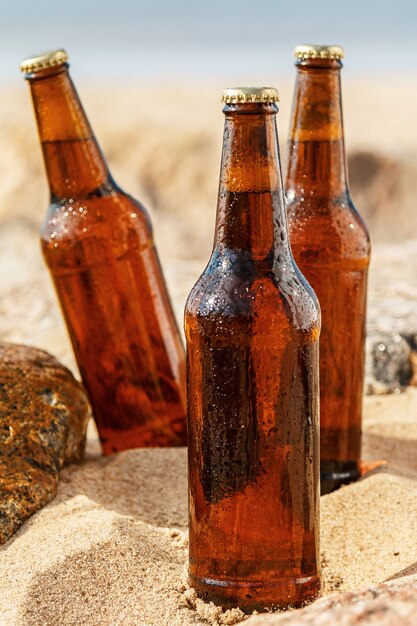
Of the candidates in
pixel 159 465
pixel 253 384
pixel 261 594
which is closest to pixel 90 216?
pixel 159 465

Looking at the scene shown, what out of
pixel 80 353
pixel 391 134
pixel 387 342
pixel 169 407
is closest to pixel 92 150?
pixel 80 353

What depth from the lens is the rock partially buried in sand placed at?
2.76 meters

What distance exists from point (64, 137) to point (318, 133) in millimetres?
815

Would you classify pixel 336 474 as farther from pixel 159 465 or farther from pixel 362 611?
pixel 362 611

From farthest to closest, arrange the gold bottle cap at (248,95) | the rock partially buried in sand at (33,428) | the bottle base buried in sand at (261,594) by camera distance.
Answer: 1. the rock partially buried in sand at (33,428)
2. the bottle base buried in sand at (261,594)
3. the gold bottle cap at (248,95)

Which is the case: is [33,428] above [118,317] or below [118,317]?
below

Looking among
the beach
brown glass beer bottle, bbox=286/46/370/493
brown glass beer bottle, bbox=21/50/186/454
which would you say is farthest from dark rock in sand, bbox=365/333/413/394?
brown glass beer bottle, bbox=286/46/370/493

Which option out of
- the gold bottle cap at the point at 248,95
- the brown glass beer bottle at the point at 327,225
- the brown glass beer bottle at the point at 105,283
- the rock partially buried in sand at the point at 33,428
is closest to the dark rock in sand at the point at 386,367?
the brown glass beer bottle at the point at 105,283

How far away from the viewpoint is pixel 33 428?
2955 millimetres

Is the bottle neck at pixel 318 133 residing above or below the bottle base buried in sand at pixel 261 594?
above

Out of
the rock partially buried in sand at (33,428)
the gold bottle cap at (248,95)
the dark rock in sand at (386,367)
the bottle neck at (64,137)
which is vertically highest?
the gold bottle cap at (248,95)

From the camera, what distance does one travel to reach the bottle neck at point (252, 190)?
227 centimetres

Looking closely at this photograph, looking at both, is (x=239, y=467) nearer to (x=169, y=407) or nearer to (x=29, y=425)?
(x=29, y=425)

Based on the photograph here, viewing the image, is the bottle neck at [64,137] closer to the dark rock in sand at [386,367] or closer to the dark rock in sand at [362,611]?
the dark rock in sand at [386,367]
